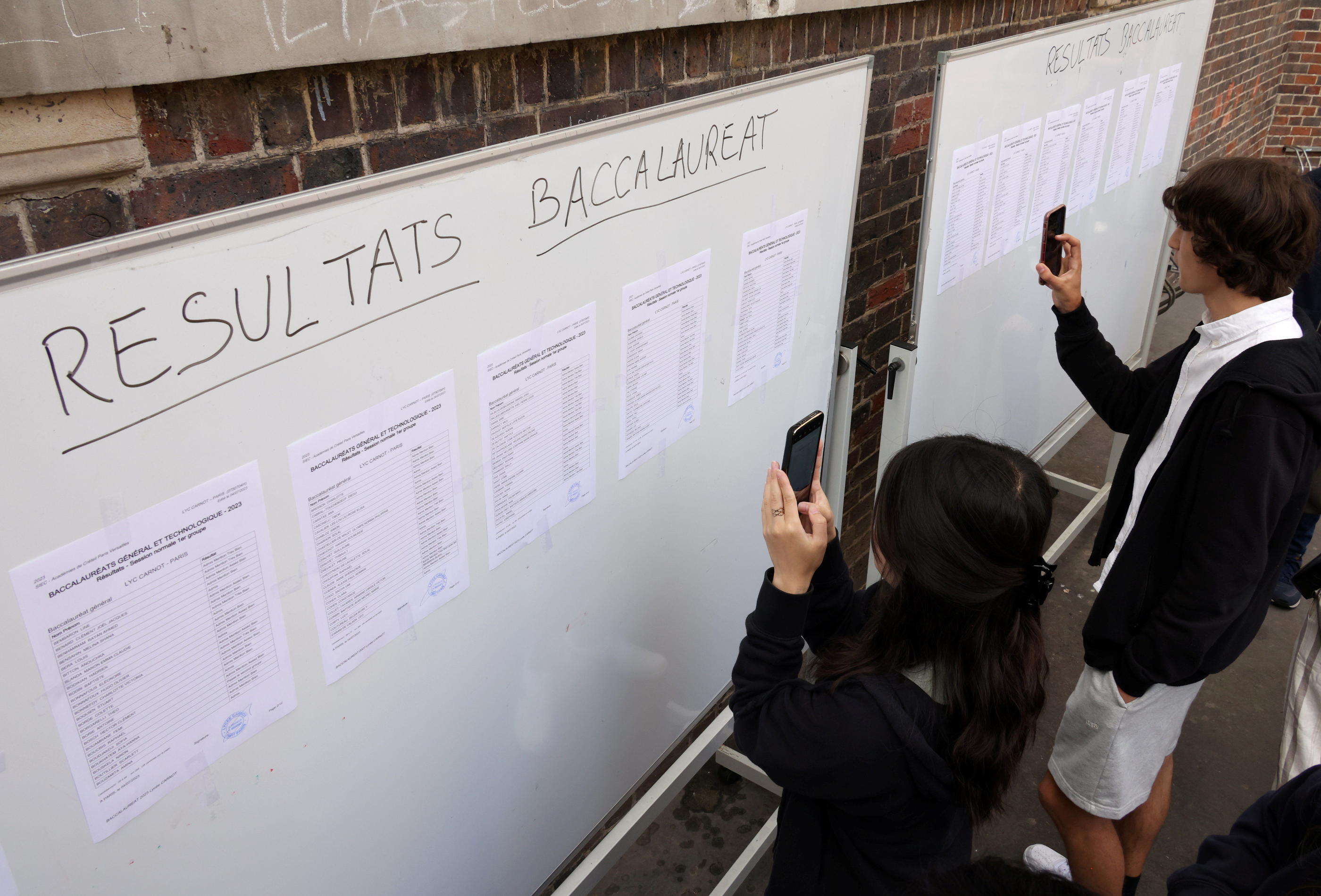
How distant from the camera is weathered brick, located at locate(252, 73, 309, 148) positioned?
1171 mm

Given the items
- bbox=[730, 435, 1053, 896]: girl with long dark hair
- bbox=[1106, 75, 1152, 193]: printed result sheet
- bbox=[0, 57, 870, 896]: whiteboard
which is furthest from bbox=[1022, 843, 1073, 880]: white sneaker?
bbox=[1106, 75, 1152, 193]: printed result sheet

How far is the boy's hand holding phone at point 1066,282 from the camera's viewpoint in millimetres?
2604

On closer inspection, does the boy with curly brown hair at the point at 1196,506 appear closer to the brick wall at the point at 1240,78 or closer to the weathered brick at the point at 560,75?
the weathered brick at the point at 560,75

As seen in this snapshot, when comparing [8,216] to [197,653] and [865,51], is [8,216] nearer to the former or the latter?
[197,653]

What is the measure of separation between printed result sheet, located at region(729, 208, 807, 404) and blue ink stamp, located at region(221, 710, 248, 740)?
1129 mm

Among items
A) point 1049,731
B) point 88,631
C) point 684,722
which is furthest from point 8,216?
point 1049,731

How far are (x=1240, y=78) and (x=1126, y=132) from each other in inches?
176

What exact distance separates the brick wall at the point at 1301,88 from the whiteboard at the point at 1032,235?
5.03 m

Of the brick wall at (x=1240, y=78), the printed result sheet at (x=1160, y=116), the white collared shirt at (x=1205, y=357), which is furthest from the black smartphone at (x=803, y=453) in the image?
the brick wall at (x=1240, y=78)

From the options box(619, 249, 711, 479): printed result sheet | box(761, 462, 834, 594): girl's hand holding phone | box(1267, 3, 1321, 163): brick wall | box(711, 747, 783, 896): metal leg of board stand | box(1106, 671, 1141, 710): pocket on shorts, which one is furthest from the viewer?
box(1267, 3, 1321, 163): brick wall

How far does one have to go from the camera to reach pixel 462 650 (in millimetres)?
1539

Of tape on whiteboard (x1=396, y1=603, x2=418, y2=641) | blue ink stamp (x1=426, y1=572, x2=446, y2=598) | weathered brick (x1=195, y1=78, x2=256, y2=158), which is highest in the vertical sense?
weathered brick (x1=195, y1=78, x2=256, y2=158)

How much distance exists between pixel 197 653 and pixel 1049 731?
2.92 m

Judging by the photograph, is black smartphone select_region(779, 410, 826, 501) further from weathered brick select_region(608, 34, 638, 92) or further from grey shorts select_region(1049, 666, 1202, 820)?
grey shorts select_region(1049, 666, 1202, 820)
